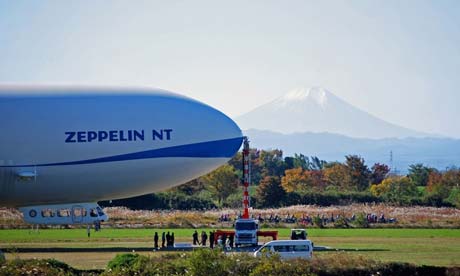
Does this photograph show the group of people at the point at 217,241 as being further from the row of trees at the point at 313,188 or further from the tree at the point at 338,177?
the tree at the point at 338,177

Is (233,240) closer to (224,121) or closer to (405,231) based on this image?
(224,121)

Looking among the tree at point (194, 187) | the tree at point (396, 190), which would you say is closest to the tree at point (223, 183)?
the tree at point (194, 187)

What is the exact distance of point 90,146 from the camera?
46750 mm

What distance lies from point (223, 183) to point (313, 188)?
60.4 ft

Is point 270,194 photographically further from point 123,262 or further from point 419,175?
point 123,262

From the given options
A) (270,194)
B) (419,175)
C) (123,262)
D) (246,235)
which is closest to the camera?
(123,262)

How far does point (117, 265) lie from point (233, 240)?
23097mm

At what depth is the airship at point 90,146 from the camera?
1818 inches

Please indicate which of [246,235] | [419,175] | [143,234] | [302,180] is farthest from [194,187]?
[246,235]

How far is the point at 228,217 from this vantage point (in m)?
85.6

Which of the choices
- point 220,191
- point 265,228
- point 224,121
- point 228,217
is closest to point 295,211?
point 228,217

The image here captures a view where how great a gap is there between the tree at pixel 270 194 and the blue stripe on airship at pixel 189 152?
5393 centimetres

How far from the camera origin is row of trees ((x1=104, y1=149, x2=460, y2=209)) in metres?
104

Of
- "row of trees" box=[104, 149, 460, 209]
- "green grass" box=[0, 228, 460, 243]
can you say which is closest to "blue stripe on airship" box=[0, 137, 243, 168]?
"green grass" box=[0, 228, 460, 243]
